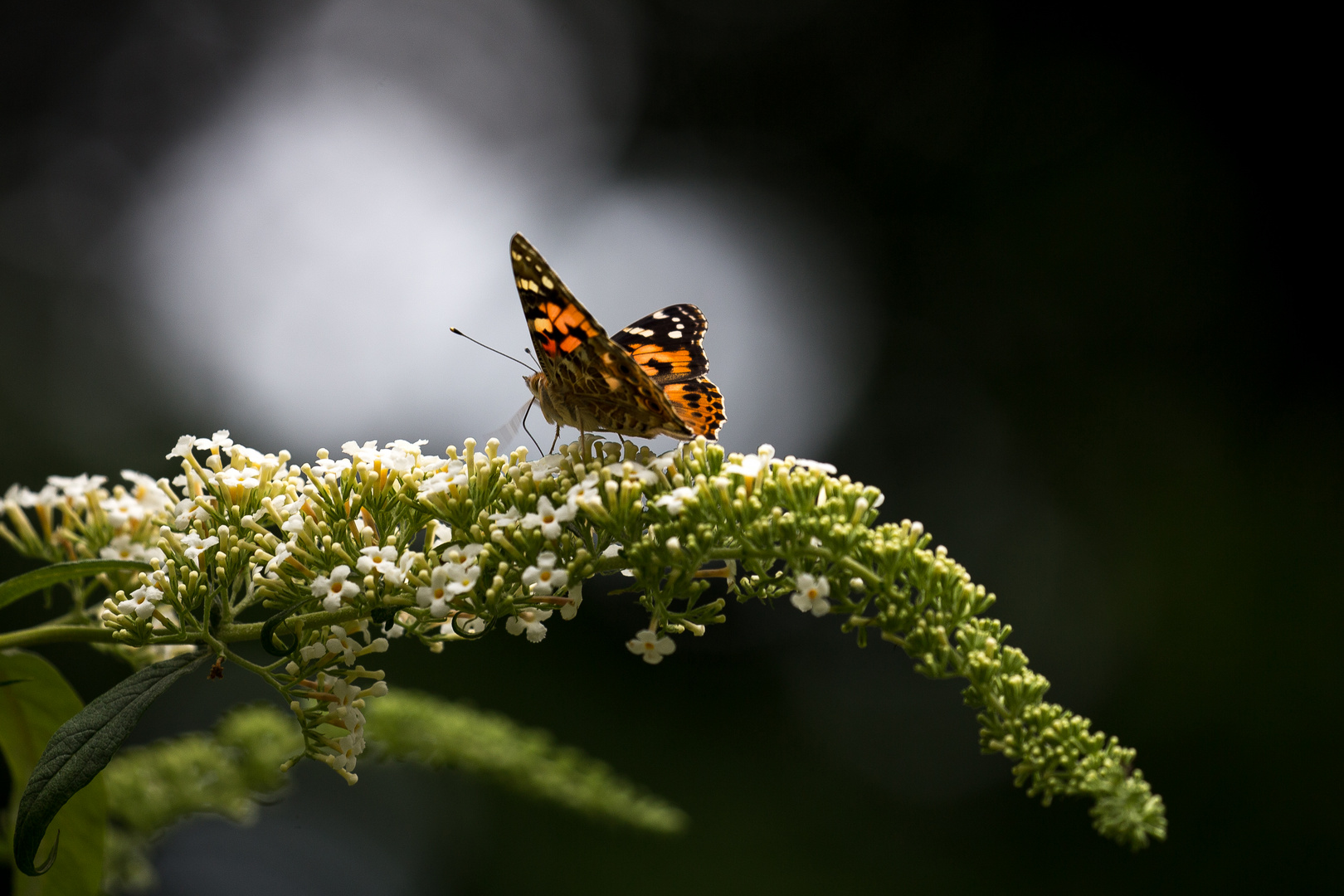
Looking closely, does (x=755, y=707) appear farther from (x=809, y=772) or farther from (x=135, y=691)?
(x=135, y=691)

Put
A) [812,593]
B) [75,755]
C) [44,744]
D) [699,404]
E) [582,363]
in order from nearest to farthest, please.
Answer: [75,755]
[812,593]
[44,744]
[582,363]
[699,404]

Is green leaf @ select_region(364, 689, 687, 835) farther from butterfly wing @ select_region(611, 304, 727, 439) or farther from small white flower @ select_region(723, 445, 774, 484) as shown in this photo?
small white flower @ select_region(723, 445, 774, 484)

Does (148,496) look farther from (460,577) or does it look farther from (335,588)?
(460,577)

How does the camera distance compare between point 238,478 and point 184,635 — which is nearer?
point 184,635

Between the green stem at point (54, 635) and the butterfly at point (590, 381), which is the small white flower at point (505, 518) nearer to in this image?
the butterfly at point (590, 381)

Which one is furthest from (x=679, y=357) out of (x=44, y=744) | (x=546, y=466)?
(x=44, y=744)

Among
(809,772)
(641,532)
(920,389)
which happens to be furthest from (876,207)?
(641,532)

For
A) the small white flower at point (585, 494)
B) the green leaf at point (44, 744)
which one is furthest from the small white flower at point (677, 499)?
the green leaf at point (44, 744)

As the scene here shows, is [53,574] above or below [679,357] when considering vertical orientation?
below
